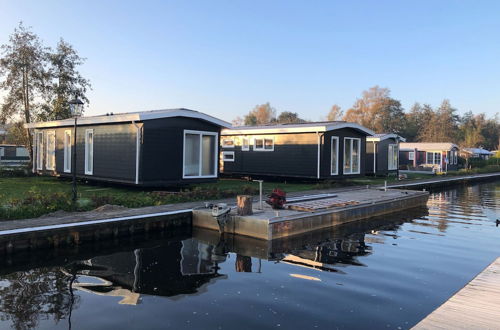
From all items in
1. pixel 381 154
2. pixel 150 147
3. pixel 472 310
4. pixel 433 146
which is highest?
pixel 433 146

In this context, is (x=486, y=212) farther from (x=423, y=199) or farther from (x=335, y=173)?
(x=335, y=173)

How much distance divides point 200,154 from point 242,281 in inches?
327

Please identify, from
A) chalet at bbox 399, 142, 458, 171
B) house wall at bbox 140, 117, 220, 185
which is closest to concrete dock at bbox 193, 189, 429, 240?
house wall at bbox 140, 117, 220, 185

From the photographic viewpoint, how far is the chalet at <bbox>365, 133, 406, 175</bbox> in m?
26.5

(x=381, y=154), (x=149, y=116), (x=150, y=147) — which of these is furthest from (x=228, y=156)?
(x=381, y=154)

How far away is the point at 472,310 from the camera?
488cm

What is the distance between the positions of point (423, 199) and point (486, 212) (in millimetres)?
2211

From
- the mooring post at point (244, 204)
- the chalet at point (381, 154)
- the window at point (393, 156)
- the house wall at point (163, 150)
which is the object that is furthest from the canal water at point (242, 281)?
the window at point (393, 156)

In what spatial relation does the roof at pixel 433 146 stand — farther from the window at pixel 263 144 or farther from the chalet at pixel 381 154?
the window at pixel 263 144

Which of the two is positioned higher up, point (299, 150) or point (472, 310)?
point (299, 150)

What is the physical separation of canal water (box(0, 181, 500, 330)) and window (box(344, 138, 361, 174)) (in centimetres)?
940

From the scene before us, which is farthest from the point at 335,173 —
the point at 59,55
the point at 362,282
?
the point at 59,55

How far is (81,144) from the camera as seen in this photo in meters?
16.0

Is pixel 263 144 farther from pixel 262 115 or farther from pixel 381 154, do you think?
pixel 262 115
